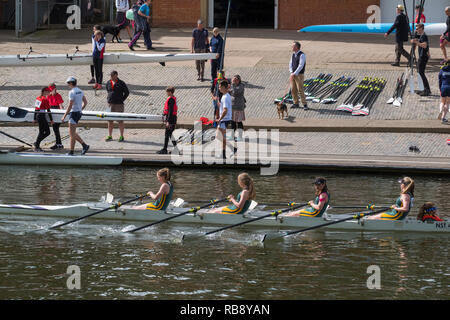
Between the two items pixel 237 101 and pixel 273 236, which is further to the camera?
pixel 237 101

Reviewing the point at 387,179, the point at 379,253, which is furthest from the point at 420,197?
the point at 379,253

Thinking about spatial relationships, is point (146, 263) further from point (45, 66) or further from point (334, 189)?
point (45, 66)

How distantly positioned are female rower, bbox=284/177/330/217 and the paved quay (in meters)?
4.14

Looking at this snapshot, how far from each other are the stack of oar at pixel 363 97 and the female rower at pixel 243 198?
9758 mm

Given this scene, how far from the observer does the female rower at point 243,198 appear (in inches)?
623

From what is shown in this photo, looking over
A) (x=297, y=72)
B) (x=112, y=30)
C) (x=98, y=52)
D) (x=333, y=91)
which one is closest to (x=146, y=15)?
(x=112, y=30)

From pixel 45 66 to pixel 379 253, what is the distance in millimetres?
17353

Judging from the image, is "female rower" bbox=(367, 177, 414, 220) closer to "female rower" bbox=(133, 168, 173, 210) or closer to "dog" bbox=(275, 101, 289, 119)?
"female rower" bbox=(133, 168, 173, 210)

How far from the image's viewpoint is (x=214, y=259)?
14.5 metres

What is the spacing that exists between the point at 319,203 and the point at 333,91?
36.6 ft

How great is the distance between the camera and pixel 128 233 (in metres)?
16.0

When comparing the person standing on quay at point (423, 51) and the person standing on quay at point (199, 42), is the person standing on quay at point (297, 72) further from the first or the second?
the person standing on quay at point (199, 42)

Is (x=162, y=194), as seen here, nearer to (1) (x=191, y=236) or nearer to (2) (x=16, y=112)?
(1) (x=191, y=236)

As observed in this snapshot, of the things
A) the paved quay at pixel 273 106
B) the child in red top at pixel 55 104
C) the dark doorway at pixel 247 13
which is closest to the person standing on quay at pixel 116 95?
the paved quay at pixel 273 106
